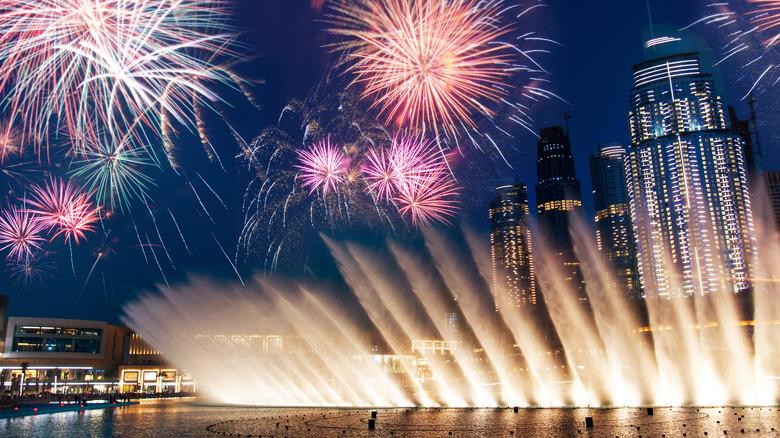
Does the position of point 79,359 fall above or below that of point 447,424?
above

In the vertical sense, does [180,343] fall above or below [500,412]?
above

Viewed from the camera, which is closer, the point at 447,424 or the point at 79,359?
the point at 447,424

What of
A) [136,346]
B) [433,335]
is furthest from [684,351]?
[136,346]

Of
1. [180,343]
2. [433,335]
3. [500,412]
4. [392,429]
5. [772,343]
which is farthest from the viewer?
[433,335]

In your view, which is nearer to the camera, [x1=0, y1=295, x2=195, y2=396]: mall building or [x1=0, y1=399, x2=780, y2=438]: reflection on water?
[x1=0, y1=399, x2=780, y2=438]: reflection on water

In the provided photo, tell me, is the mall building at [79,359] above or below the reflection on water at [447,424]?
above

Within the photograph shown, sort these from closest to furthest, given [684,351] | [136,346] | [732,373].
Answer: [732,373] < [684,351] < [136,346]

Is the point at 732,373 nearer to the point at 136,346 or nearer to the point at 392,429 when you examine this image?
the point at 392,429

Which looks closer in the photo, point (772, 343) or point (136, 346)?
point (772, 343)

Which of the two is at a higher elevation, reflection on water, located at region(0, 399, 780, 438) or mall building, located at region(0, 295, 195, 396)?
mall building, located at region(0, 295, 195, 396)

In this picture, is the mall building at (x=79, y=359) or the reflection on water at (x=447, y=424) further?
the mall building at (x=79, y=359)
